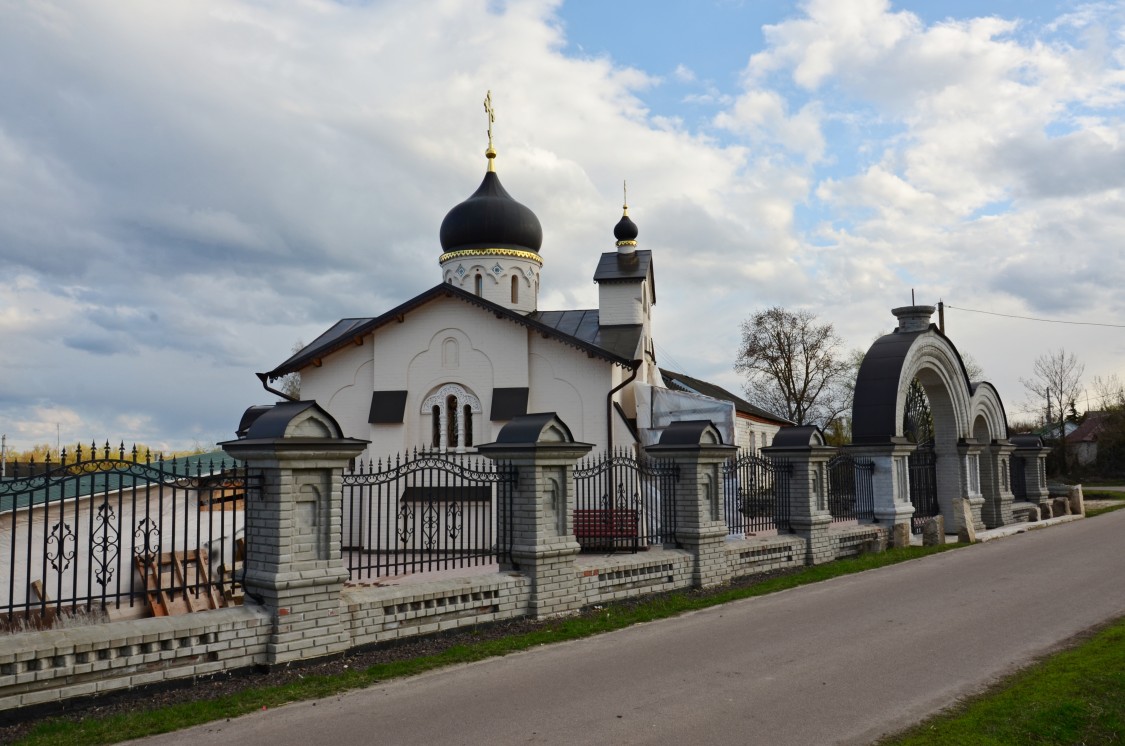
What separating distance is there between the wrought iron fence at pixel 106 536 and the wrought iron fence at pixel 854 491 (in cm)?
1031

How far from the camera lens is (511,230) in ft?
68.2

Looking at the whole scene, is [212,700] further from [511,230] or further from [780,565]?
[511,230]

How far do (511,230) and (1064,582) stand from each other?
14.2 m

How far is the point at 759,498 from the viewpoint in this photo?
1335 centimetres

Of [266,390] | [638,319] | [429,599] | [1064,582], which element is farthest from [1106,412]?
[429,599]

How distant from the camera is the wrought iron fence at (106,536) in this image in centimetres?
604

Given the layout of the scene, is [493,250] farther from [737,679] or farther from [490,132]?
[737,679]

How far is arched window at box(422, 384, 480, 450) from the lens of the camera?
1712cm

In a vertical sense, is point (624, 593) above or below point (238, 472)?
below

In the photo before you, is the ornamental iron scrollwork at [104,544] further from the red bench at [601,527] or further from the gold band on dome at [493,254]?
the gold band on dome at [493,254]

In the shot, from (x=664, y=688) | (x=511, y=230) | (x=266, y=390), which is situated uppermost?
(x=511, y=230)

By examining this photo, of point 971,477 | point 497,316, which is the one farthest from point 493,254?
point 971,477

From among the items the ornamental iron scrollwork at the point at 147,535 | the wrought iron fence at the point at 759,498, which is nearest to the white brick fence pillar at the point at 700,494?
the wrought iron fence at the point at 759,498

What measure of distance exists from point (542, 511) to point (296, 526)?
2.66 metres
